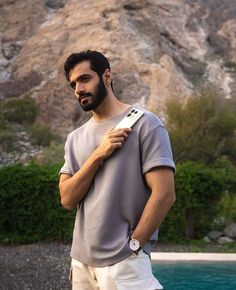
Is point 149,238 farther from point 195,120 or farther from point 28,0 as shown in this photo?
point 28,0

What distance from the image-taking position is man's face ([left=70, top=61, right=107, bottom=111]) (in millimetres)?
1850

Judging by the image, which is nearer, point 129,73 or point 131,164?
point 131,164

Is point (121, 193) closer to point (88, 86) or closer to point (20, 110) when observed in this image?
point (88, 86)

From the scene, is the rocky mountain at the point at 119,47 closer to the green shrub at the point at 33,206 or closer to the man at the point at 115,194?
the green shrub at the point at 33,206

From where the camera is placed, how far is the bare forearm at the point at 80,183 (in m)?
1.78

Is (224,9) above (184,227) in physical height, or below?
below

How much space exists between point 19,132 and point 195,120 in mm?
9132

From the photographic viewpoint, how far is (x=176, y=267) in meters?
7.83

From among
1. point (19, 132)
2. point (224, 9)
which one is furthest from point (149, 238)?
point (224, 9)

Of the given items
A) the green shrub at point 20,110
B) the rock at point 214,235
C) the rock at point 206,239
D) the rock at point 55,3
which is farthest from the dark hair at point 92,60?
the rock at point 55,3

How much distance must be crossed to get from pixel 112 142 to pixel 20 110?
22.2 metres

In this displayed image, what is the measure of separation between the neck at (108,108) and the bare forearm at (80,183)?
0.61 feet

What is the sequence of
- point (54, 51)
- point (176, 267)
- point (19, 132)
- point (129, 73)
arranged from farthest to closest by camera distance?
point (54, 51) < point (129, 73) < point (19, 132) < point (176, 267)

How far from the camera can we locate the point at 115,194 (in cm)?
175
